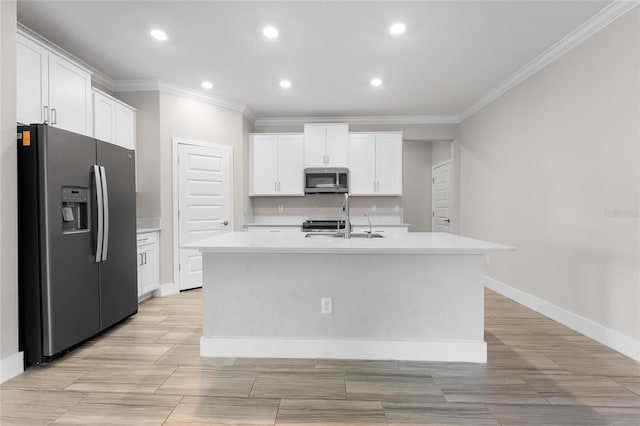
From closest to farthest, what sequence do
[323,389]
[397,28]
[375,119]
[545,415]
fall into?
[545,415] → [323,389] → [397,28] → [375,119]

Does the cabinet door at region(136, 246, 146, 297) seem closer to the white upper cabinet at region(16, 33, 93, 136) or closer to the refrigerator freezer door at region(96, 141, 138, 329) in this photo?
Result: the refrigerator freezer door at region(96, 141, 138, 329)

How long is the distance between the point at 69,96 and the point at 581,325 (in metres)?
5.04

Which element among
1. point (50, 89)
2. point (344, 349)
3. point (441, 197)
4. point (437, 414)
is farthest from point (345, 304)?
point (441, 197)

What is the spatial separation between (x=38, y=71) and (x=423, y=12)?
10.3 feet

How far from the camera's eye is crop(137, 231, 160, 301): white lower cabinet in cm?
378

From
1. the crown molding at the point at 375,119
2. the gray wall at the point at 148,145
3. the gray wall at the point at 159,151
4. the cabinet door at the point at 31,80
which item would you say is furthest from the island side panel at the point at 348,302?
the crown molding at the point at 375,119

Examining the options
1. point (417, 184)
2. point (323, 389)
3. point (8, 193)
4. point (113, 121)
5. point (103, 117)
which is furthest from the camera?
point (417, 184)

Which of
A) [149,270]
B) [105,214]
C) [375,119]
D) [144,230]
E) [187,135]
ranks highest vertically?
[375,119]

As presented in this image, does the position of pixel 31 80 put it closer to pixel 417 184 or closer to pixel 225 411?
pixel 225 411

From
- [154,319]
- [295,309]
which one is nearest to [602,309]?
[295,309]

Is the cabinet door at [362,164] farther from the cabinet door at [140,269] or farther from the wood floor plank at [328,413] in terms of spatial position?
the wood floor plank at [328,413]

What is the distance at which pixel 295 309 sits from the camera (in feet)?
8.04

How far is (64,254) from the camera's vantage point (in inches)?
94.3

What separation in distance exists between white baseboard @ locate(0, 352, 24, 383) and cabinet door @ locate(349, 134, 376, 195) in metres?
4.29
